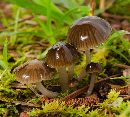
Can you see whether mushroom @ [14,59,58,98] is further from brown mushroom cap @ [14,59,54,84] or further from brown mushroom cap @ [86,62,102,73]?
brown mushroom cap @ [86,62,102,73]

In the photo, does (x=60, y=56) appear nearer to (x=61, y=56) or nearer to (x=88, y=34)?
(x=61, y=56)

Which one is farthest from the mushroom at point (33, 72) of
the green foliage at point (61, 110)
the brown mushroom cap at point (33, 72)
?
the green foliage at point (61, 110)

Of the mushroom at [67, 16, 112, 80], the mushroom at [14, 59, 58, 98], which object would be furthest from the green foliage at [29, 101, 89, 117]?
the mushroom at [67, 16, 112, 80]

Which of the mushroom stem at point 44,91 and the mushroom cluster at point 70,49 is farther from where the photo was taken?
the mushroom stem at point 44,91

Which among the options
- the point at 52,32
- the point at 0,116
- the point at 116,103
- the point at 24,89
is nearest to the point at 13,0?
the point at 52,32

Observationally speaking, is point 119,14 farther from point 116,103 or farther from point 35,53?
point 116,103

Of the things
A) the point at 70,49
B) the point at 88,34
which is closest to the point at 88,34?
the point at 88,34

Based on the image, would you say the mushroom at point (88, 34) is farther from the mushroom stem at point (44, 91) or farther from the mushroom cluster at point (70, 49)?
the mushroom stem at point (44, 91)
